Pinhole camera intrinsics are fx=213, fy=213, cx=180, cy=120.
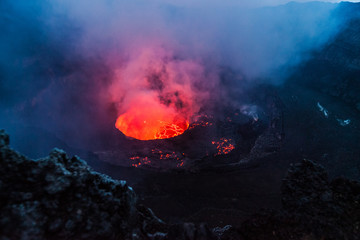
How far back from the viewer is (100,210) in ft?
12.8

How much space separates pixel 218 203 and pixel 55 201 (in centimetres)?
496

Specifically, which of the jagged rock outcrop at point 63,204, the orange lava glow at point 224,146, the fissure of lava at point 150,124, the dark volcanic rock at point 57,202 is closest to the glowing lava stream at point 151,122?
the fissure of lava at point 150,124

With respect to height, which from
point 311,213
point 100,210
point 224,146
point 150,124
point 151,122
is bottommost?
point 311,213

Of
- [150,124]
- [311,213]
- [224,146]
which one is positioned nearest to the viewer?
[311,213]

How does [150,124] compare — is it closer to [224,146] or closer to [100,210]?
[224,146]

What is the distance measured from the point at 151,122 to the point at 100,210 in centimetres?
726

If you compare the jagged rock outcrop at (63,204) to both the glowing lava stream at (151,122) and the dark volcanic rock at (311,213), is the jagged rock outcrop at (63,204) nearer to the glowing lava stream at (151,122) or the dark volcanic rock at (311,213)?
the dark volcanic rock at (311,213)

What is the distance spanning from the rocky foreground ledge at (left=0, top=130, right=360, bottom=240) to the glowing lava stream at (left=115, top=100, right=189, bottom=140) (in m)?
5.52

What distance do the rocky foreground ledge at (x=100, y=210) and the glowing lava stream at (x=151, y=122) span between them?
552cm

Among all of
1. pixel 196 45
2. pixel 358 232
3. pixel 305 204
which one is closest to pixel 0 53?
pixel 196 45

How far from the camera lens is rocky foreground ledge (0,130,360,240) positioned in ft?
10.6

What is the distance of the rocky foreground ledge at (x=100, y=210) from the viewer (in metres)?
3.24

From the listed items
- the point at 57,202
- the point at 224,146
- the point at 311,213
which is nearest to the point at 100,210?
the point at 57,202

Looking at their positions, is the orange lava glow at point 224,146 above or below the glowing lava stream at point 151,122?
below
